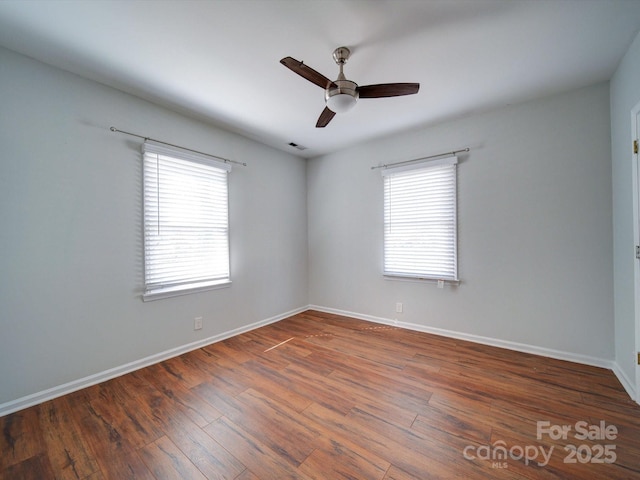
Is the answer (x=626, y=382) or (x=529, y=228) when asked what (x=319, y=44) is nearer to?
(x=529, y=228)

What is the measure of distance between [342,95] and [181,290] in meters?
2.53

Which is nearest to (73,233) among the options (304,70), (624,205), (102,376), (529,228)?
(102,376)

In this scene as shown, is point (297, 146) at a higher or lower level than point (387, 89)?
higher

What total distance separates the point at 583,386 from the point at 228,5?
3.83 m

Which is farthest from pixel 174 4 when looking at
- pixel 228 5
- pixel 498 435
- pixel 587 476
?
pixel 587 476

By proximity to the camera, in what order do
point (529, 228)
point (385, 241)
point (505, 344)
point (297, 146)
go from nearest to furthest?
point (529, 228) → point (505, 344) → point (385, 241) → point (297, 146)

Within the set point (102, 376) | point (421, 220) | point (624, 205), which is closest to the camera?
point (624, 205)

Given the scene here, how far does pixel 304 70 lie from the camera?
1.66 m

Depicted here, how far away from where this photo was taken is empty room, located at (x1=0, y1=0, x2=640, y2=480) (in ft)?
5.02

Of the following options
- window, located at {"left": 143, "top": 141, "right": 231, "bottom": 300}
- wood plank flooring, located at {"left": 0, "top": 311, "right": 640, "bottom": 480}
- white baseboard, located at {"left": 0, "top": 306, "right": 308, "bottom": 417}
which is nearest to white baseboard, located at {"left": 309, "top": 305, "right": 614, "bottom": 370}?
wood plank flooring, located at {"left": 0, "top": 311, "right": 640, "bottom": 480}

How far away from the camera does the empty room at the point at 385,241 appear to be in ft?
5.02

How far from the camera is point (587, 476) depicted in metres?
1.28

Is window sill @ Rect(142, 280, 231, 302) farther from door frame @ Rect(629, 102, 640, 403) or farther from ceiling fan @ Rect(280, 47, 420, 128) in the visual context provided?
door frame @ Rect(629, 102, 640, 403)

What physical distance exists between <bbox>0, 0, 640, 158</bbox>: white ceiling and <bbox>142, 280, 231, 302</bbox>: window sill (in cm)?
164
